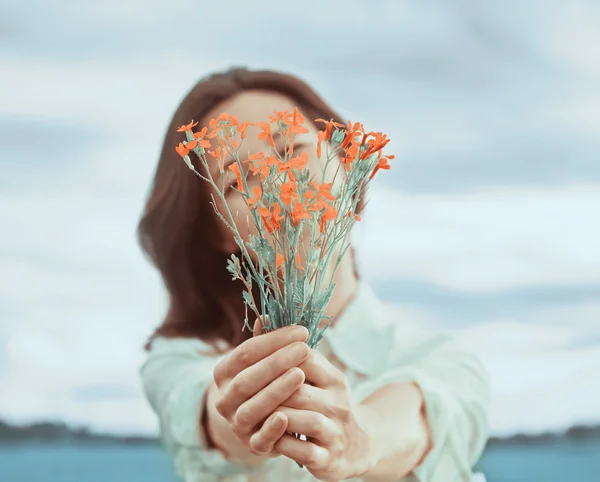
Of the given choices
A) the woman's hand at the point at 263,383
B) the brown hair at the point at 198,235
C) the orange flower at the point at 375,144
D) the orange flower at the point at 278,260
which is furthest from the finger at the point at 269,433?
the brown hair at the point at 198,235

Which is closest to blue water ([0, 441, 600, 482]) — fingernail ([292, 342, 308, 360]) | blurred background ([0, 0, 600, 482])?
blurred background ([0, 0, 600, 482])

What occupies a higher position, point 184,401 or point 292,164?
point 292,164

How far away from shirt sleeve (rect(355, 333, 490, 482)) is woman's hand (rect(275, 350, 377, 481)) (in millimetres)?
218

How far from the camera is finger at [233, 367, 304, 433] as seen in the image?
718 millimetres

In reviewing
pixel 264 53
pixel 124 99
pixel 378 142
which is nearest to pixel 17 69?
pixel 124 99

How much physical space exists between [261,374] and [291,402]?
0.04 m

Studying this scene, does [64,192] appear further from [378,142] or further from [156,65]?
[378,142]

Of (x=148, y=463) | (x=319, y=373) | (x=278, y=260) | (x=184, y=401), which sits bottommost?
(x=148, y=463)

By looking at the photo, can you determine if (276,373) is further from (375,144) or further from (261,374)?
(375,144)

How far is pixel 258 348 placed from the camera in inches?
28.8

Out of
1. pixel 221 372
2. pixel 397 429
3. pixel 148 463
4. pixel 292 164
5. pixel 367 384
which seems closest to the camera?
pixel 292 164

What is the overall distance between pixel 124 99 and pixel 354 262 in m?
0.49

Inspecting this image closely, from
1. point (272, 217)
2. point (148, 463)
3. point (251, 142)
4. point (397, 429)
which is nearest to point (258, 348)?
point (272, 217)

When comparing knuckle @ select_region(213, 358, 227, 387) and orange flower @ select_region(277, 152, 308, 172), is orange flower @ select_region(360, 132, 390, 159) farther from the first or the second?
knuckle @ select_region(213, 358, 227, 387)
